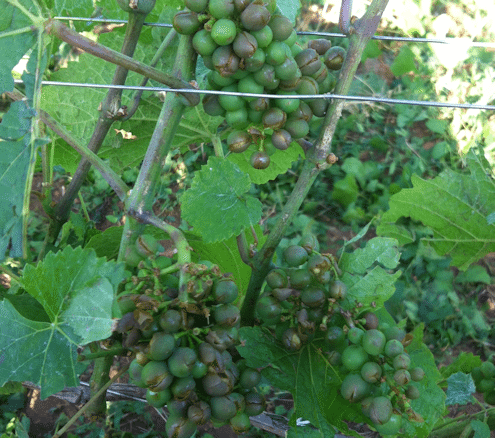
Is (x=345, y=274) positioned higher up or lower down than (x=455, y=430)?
higher up

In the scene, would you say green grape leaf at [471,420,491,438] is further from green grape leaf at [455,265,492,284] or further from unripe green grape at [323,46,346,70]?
green grape leaf at [455,265,492,284]

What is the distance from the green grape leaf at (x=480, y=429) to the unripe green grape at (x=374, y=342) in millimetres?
641

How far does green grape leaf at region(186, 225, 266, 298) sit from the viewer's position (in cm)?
158

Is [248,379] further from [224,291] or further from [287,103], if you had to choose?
[287,103]

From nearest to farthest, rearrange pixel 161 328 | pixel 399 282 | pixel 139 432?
pixel 161 328 → pixel 139 432 → pixel 399 282

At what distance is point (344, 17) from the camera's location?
1.18 meters

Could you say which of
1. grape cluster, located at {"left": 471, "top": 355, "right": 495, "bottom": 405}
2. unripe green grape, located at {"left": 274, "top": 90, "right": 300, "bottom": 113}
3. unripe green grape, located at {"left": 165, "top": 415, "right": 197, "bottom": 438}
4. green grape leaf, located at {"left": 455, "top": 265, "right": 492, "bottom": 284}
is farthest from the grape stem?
green grape leaf, located at {"left": 455, "top": 265, "right": 492, "bottom": 284}

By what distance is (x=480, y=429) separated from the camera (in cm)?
151

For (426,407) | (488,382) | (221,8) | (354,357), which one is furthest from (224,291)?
(488,382)

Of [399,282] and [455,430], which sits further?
[399,282]

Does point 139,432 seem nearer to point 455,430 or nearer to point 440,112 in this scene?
point 455,430

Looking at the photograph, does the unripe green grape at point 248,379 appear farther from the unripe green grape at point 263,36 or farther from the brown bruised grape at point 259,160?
the unripe green grape at point 263,36

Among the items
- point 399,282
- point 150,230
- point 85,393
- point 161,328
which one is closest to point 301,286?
point 161,328

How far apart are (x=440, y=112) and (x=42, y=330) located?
3.40m
